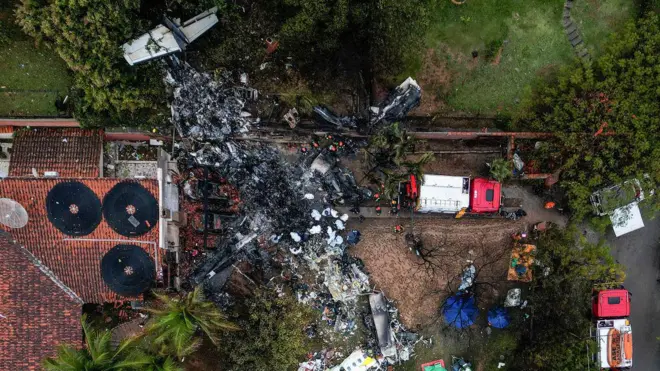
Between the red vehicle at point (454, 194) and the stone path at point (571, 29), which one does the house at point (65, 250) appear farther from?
the stone path at point (571, 29)

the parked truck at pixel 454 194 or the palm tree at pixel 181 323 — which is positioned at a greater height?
the parked truck at pixel 454 194

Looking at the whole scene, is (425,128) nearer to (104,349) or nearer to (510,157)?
(510,157)

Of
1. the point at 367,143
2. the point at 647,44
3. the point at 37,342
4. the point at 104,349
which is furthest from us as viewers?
the point at 367,143

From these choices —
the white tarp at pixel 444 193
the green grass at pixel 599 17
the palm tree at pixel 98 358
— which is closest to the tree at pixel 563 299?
the white tarp at pixel 444 193

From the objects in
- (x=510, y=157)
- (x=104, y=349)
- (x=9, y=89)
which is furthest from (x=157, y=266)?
(x=510, y=157)

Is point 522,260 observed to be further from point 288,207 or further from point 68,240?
point 68,240

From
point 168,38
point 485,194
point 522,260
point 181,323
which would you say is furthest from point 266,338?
point 168,38

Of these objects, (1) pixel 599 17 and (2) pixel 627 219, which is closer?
(2) pixel 627 219
